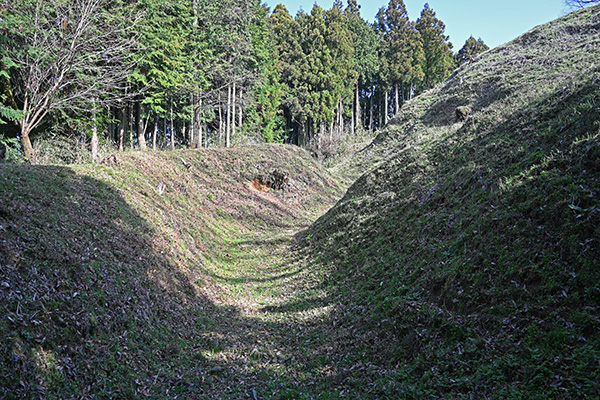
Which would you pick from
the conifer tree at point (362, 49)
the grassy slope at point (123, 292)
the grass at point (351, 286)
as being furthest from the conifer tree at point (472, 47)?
the grassy slope at point (123, 292)

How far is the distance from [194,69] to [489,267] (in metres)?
21.8

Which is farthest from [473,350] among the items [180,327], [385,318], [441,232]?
[180,327]

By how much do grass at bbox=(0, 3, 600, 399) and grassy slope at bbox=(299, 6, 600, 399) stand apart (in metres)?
0.03

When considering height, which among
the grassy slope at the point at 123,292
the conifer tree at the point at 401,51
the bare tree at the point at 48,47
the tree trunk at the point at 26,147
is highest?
the conifer tree at the point at 401,51

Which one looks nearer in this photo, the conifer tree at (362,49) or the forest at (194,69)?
the forest at (194,69)

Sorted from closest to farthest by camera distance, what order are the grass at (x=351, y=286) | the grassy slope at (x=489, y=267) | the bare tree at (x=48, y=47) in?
1. the grassy slope at (x=489, y=267)
2. the grass at (x=351, y=286)
3. the bare tree at (x=48, y=47)

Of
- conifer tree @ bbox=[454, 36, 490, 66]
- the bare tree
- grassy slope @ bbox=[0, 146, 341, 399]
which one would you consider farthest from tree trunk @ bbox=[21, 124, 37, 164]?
conifer tree @ bbox=[454, 36, 490, 66]

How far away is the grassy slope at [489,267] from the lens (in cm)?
395

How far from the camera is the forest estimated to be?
38.9 feet

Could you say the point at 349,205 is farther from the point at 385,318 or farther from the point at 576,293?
the point at 576,293

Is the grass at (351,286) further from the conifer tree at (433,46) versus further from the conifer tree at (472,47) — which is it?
the conifer tree at (472,47)

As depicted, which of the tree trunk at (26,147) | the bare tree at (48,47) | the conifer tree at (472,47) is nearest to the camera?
the bare tree at (48,47)

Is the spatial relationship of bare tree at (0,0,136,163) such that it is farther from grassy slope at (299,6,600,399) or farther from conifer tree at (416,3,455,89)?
conifer tree at (416,3,455,89)

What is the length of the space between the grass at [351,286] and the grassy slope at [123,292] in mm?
38
